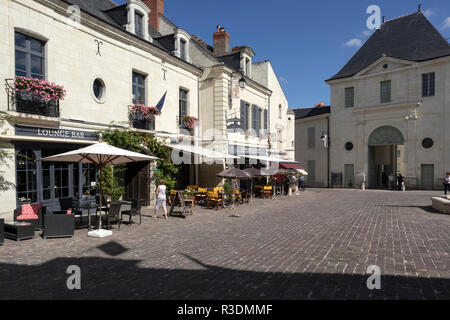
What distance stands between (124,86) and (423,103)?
22764mm

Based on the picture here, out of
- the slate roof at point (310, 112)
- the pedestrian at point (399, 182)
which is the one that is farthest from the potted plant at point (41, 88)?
the slate roof at point (310, 112)

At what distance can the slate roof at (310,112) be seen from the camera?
30.5 meters

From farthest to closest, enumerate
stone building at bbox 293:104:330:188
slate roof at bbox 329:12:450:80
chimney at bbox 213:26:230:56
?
stone building at bbox 293:104:330:188
slate roof at bbox 329:12:450:80
chimney at bbox 213:26:230:56

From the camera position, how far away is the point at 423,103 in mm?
23297

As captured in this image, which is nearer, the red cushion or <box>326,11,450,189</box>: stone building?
the red cushion

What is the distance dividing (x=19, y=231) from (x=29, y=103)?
375 cm

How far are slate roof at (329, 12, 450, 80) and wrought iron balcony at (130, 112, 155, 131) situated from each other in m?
20.8

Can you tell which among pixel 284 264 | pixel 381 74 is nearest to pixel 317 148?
pixel 381 74

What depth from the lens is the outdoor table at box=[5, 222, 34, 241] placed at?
6.89 meters

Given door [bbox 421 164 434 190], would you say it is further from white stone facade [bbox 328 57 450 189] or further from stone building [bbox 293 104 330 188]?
stone building [bbox 293 104 330 188]

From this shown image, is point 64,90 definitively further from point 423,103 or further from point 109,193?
point 423,103

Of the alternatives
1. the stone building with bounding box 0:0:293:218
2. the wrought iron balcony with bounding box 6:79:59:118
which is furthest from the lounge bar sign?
the wrought iron balcony with bounding box 6:79:59:118

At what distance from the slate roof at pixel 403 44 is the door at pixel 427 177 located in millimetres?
8410

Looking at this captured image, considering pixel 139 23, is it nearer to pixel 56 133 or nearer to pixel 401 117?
pixel 56 133
